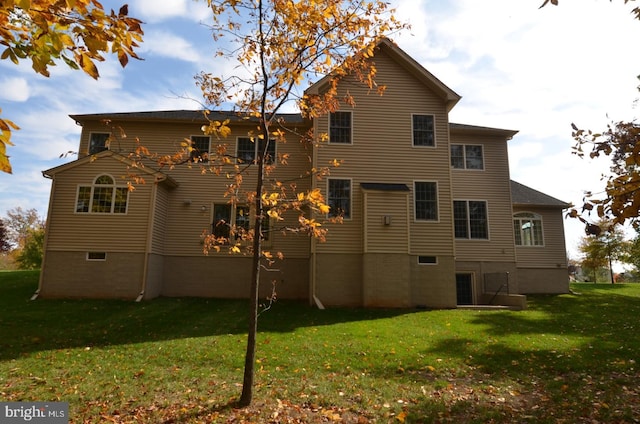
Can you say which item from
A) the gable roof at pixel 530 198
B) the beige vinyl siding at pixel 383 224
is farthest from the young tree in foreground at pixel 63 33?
the gable roof at pixel 530 198

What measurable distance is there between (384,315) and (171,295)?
8859 mm

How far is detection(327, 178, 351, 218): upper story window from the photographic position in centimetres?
1527

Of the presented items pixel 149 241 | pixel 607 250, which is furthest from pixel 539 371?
pixel 607 250

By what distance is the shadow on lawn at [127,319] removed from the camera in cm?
943

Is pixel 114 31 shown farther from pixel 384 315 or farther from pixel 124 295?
pixel 124 295

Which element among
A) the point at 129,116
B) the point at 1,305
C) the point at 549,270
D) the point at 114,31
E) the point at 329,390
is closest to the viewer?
the point at 114,31

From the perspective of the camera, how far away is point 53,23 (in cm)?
248

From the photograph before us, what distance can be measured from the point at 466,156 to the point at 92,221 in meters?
16.7

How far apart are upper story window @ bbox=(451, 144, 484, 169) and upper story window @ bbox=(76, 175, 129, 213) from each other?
Answer: 14763 millimetres

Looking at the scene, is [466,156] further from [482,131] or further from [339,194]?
[339,194]

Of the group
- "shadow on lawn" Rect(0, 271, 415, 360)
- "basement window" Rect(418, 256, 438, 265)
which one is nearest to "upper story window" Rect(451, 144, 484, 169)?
"basement window" Rect(418, 256, 438, 265)

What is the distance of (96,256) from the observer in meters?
14.7

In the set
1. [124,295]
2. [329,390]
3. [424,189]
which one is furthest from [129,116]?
[329,390]

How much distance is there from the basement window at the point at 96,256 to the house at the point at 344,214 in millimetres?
74
